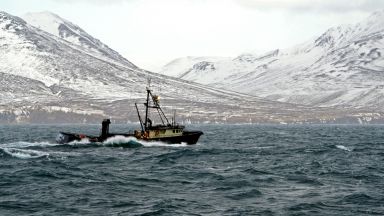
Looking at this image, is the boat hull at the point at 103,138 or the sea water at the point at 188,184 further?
the boat hull at the point at 103,138

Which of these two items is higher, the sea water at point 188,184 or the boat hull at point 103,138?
the boat hull at point 103,138

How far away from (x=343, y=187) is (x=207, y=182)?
1277cm

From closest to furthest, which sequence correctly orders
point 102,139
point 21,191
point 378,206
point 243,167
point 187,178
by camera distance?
point 378,206 < point 21,191 < point 187,178 < point 243,167 < point 102,139

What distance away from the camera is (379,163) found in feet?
262

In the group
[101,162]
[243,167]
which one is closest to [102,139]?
[101,162]

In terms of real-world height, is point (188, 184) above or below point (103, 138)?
below

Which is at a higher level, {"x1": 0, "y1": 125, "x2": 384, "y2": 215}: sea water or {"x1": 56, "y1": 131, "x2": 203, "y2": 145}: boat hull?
{"x1": 56, "y1": 131, "x2": 203, "y2": 145}: boat hull

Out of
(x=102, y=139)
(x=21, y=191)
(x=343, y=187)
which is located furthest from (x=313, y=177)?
(x=102, y=139)

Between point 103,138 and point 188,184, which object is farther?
point 103,138

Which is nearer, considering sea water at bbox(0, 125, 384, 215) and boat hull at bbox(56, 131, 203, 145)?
sea water at bbox(0, 125, 384, 215)

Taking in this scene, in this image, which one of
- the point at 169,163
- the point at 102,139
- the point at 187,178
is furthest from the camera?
the point at 102,139

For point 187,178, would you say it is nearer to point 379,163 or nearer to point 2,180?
point 2,180

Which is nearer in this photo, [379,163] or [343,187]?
[343,187]

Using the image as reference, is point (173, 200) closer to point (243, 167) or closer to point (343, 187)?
point (343, 187)
